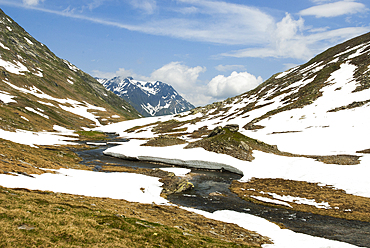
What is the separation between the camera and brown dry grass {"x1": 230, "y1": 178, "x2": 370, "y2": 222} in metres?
23.7

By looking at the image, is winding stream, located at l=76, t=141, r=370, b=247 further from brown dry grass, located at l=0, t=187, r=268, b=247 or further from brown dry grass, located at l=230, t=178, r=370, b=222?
brown dry grass, located at l=0, t=187, r=268, b=247

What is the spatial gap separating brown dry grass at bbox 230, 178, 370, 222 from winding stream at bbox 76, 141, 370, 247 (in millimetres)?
1243

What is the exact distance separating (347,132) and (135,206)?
58.2m

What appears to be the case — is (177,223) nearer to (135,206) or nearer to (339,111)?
(135,206)

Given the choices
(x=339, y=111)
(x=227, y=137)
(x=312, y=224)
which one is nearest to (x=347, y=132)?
(x=339, y=111)

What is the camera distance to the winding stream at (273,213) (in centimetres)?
1936

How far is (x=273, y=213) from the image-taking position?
984 inches

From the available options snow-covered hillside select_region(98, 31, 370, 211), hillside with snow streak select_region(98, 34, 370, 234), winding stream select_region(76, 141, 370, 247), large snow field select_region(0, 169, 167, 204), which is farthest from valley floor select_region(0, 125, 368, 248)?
snow-covered hillside select_region(98, 31, 370, 211)

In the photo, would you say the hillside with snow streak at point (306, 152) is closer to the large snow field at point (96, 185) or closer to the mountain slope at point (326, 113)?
the mountain slope at point (326, 113)

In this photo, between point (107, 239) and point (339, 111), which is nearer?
point (107, 239)

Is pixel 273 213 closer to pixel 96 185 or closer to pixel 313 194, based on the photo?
pixel 313 194

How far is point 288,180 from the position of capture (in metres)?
35.5

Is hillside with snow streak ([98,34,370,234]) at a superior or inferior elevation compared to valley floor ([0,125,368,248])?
superior

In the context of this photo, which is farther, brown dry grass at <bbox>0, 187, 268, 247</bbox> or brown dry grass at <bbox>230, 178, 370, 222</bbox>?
brown dry grass at <bbox>230, 178, 370, 222</bbox>
